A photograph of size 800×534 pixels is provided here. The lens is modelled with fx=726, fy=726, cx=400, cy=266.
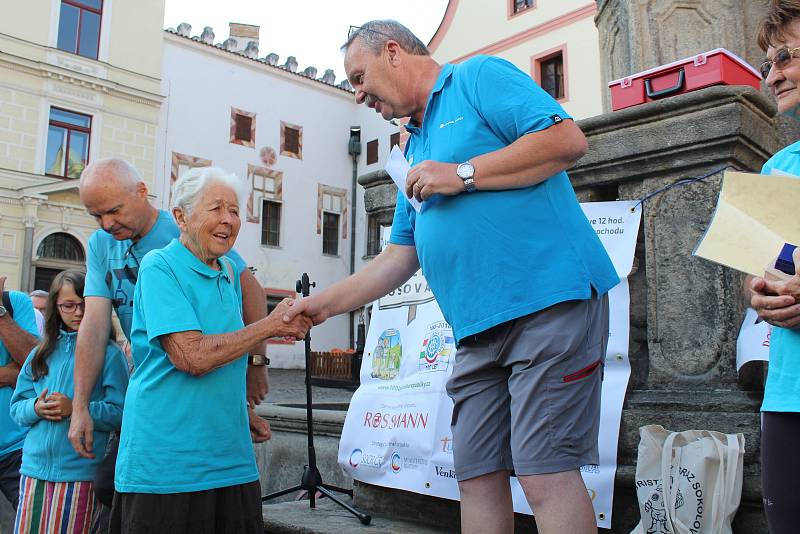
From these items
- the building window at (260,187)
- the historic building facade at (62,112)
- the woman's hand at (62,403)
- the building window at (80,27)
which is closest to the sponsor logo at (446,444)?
the woman's hand at (62,403)

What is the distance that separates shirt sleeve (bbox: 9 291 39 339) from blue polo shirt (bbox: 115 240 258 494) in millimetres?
1966

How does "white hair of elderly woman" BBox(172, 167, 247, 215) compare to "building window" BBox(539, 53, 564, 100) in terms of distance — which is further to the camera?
"building window" BBox(539, 53, 564, 100)

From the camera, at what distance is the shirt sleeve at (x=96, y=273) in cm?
304

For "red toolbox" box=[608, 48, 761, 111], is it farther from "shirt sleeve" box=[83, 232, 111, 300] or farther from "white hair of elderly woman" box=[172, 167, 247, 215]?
"shirt sleeve" box=[83, 232, 111, 300]

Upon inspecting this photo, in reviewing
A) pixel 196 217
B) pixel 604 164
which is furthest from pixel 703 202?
pixel 196 217

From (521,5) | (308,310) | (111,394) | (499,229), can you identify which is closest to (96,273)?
(111,394)

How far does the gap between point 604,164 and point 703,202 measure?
45 centimetres

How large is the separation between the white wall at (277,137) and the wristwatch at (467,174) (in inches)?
865

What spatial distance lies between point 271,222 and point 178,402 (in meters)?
24.0

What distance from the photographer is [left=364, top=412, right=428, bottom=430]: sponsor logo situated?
10.7 ft

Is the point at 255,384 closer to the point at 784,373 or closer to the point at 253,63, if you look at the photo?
the point at 784,373

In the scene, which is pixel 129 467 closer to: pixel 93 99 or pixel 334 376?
pixel 334 376

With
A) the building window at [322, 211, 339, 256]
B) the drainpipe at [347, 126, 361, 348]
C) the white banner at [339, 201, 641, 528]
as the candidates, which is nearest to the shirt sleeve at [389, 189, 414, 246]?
the white banner at [339, 201, 641, 528]

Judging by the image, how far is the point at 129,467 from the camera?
7.18 feet
